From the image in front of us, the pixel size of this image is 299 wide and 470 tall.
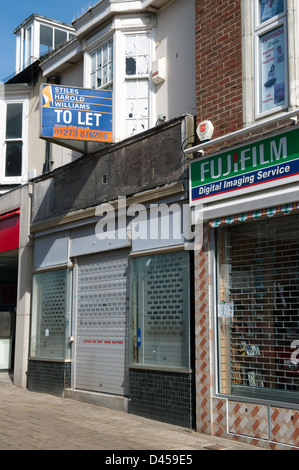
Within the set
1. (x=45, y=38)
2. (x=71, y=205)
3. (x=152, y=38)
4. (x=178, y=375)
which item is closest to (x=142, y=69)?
(x=152, y=38)

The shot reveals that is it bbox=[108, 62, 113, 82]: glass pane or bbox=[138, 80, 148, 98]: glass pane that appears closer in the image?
bbox=[138, 80, 148, 98]: glass pane

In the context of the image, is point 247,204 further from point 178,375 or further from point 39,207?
point 39,207

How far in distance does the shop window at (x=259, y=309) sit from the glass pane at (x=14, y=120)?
27.8 ft

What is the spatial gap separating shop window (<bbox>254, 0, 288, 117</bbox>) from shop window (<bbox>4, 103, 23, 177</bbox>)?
324 inches

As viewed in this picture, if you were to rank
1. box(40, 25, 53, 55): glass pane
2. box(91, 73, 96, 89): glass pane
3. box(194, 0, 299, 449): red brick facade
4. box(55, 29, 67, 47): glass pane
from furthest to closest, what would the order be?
box(55, 29, 67, 47): glass pane
box(40, 25, 53, 55): glass pane
box(91, 73, 96, 89): glass pane
box(194, 0, 299, 449): red brick facade

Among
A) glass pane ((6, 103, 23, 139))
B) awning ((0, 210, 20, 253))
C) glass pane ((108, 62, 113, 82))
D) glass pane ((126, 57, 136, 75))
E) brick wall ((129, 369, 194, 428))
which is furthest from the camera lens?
glass pane ((6, 103, 23, 139))

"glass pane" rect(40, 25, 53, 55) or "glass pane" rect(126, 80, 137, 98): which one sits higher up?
"glass pane" rect(40, 25, 53, 55)

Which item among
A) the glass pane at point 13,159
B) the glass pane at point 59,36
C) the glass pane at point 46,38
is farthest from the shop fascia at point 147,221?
the glass pane at point 59,36

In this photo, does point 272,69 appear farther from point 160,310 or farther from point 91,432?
point 91,432

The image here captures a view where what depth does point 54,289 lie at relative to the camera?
12.1m

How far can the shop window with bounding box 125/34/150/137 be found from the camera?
10.7 meters

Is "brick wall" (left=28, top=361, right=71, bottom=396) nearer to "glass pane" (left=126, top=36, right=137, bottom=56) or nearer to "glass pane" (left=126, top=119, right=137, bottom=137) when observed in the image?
"glass pane" (left=126, top=119, right=137, bottom=137)

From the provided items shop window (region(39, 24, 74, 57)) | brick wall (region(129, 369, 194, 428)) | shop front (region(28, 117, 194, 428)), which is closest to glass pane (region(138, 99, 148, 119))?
shop front (region(28, 117, 194, 428))

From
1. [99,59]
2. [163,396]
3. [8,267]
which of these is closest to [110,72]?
[99,59]
